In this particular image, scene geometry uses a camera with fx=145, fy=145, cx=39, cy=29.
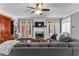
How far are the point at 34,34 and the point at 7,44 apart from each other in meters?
4.99

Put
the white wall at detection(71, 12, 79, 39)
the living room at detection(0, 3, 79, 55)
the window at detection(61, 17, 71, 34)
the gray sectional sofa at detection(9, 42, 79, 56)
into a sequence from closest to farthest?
the gray sectional sofa at detection(9, 42, 79, 56) < the white wall at detection(71, 12, 79, 39) < the living room at detection(0, 3, 79, 55) < the window at detection(61, 17, 71, 34)

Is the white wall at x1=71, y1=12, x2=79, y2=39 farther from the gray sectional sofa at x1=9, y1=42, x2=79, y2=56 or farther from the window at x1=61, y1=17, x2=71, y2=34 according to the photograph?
the gray sectional sofa at x1=9, y1=42, x2=79, y2=56

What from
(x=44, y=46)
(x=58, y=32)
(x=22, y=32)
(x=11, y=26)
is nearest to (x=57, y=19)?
(x=58, y=32)

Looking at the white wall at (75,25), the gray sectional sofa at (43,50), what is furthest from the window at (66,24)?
the gray sectional sofa at (43,50)

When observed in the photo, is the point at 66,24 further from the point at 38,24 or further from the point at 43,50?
the point at 43,50

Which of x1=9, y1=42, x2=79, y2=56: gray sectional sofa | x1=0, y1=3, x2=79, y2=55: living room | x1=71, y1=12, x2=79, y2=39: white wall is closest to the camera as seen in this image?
x1=9, y1=42, x2=79, y2=56: gray sectional sofa

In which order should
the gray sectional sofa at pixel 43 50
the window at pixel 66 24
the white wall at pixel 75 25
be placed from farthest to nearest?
1. the window at pixel 66 24
2. the white wall at pixel 75 25
3. the gray sectional sofa at pixel 43 50

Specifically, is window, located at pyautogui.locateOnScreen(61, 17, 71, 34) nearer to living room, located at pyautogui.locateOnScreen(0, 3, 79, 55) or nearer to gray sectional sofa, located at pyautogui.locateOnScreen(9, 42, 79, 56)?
living room, located at pyautogui.locateOnScreen(0, 3, 79, 55)

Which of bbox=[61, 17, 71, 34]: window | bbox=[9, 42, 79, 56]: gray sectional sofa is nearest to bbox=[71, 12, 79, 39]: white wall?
bbox=[61, 17, 71, 34]: window

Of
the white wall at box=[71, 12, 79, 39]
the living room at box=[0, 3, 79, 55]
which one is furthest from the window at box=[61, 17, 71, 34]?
the white wall at box=[71, 12, 79, 39]

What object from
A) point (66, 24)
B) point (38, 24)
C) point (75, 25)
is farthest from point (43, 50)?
point (38, 24)

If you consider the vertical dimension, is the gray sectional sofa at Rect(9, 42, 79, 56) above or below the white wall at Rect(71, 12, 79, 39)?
below

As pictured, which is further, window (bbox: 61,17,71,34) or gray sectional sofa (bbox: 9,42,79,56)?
window (bbox: 61,17,71,34)

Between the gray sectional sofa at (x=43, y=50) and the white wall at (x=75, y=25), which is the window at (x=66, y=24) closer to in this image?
the white wall at (x=75, y=25)
